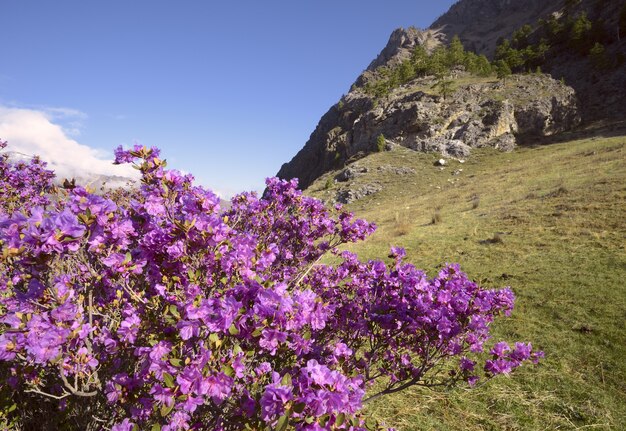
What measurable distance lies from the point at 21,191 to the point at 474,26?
17183 centimetres

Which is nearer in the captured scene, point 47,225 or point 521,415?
point 47,225

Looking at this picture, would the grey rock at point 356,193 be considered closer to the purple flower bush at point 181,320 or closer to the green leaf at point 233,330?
the purple flower bush at point 181,320

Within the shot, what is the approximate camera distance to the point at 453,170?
37.8m

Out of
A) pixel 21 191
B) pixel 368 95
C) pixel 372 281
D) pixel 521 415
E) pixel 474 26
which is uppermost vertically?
pixel 474 26

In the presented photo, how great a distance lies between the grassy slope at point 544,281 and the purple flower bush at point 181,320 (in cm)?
192

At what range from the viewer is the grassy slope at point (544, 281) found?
16.7ft

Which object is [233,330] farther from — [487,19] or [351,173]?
[487,19]

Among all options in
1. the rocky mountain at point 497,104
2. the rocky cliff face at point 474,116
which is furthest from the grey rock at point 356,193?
the rocky cliff face at point 474,116

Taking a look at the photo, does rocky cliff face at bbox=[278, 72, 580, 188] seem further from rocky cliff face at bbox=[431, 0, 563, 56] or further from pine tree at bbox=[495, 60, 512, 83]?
rocky cliff face at bbox=[431, 0, 563, 56]

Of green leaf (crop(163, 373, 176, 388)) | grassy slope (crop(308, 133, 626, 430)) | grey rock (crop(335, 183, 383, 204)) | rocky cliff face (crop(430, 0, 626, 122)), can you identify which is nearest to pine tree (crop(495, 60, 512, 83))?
rocky cliff face (crop(430, 0, 626, 122))

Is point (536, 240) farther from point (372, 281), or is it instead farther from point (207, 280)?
point (207, 280)

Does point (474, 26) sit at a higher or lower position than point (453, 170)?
higher

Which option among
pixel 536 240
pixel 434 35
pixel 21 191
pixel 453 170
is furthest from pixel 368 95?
pixel 434 35

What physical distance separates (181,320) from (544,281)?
395 inches
